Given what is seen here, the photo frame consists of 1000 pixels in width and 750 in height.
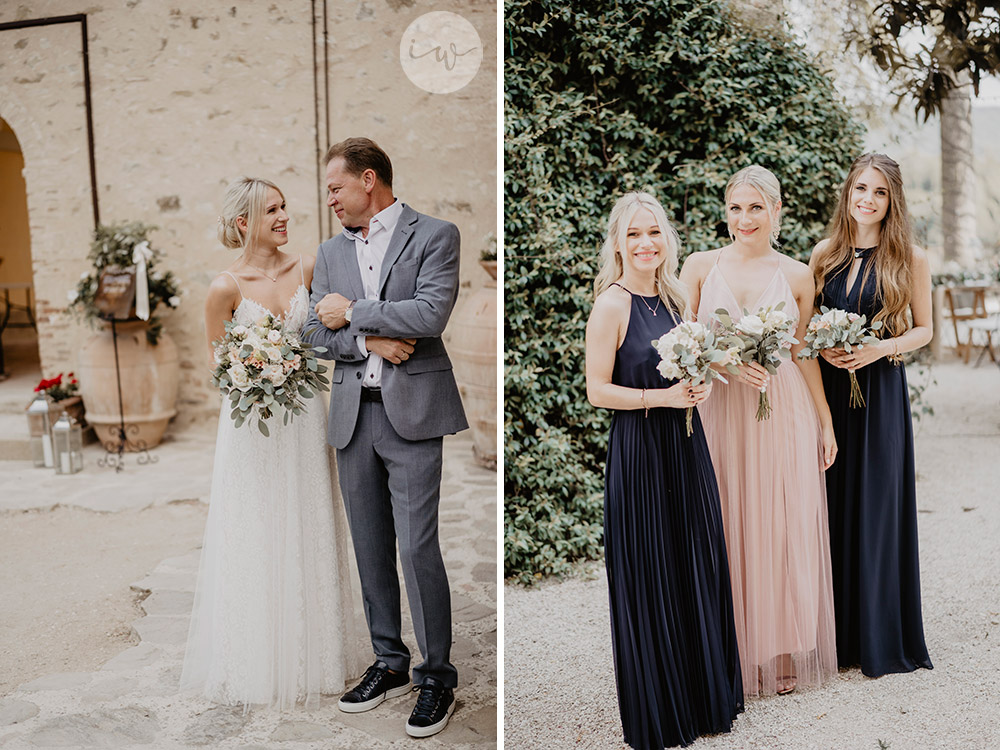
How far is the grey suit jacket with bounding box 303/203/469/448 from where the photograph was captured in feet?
8.30

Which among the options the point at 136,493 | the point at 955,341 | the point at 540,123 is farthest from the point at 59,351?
the point at 955,341

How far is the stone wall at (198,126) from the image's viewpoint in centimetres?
514

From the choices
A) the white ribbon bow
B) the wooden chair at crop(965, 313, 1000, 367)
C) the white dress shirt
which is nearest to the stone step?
the white ribbon bow

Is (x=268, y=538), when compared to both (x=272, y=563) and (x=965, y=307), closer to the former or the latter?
(x=272, y=563)

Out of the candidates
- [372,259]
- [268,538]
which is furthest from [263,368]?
[268,538]

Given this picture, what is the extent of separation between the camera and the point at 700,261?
2.83 metres

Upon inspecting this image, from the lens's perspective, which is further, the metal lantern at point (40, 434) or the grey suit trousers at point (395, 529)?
the metal lantern at point (40, 434)

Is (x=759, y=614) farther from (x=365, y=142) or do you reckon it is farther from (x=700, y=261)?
(x=365, y=142)

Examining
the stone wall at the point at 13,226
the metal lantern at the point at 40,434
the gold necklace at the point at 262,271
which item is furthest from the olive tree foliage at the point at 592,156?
→ the stone wall at the point at 13,226

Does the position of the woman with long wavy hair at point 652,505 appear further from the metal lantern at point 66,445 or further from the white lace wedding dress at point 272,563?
the metal lantern at point 66,445

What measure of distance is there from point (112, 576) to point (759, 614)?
2.87 meters

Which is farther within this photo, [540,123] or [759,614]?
[540,123]

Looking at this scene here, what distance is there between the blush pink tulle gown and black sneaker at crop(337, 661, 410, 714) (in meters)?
1.20

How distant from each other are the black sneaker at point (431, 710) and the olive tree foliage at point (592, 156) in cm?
159
